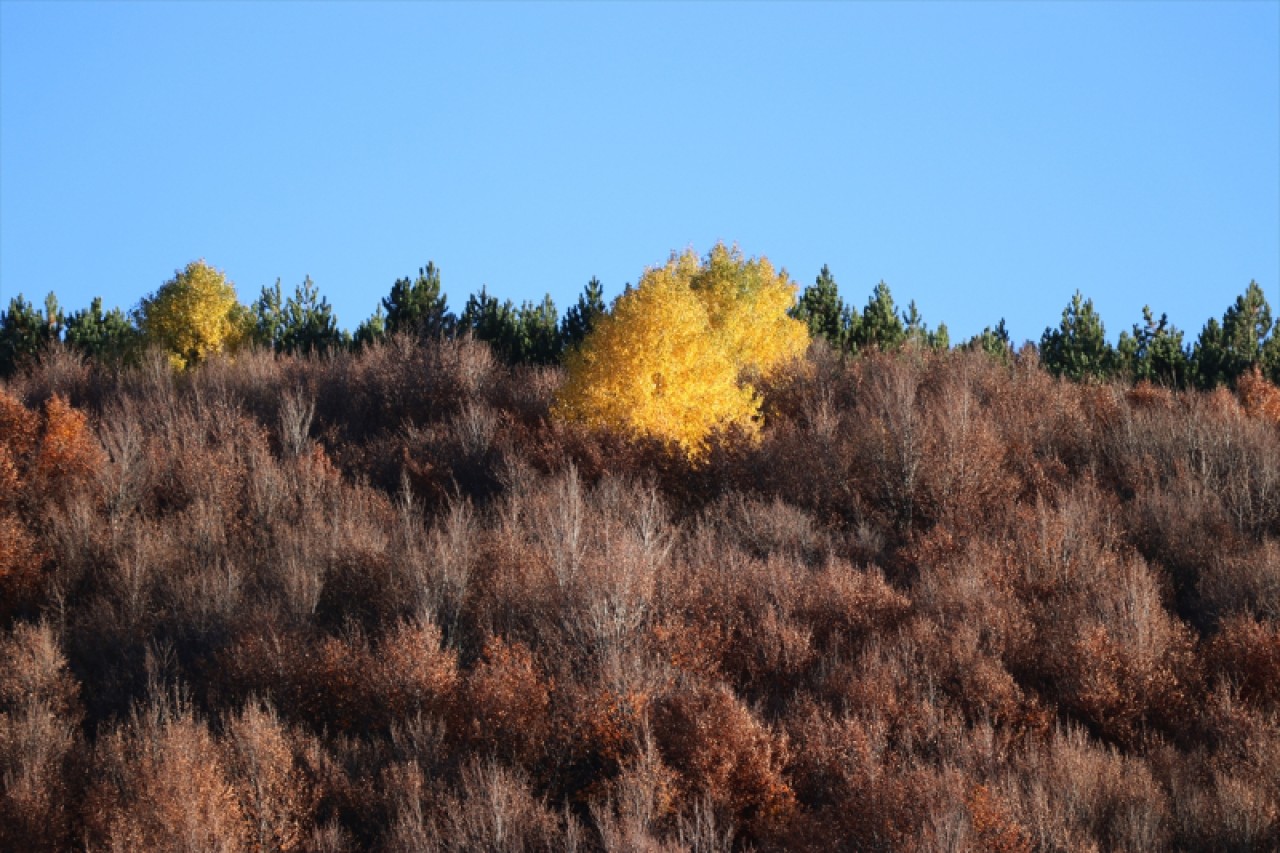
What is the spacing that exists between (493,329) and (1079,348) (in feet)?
87.1

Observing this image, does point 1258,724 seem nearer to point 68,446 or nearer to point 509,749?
point 509,749

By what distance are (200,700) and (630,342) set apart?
22064 mm

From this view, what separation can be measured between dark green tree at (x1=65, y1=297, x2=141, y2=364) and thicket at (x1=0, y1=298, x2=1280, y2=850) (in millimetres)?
10773

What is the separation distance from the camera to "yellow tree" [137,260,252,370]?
7406 centimetres

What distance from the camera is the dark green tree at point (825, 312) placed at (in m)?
73.0

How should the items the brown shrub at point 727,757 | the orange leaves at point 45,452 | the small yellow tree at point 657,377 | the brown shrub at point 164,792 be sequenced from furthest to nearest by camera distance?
the small yellow tree at point 657,377 < the orange leaves at point 45,452 < the brown shrub at point 727,757 < the brown shrub at point 164,792

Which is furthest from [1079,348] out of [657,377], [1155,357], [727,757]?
[727,757]

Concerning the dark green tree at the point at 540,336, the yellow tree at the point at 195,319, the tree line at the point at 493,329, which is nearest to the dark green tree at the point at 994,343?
the tree line at the point at 493,329

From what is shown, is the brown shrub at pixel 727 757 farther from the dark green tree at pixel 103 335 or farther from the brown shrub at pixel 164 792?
the dark green tree at pixel 103 335

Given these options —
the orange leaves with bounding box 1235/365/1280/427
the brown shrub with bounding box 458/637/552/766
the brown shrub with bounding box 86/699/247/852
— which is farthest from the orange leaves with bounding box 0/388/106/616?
the orange leaves with bounding box 1235/365/1280/427

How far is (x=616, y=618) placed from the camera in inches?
1631

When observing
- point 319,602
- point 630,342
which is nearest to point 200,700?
point 319,602

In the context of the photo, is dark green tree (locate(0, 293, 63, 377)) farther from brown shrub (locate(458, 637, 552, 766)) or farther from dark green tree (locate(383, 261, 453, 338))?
brown shrub (locate(458, 637, 552, 766))

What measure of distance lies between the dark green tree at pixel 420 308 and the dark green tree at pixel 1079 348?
91.1ft
